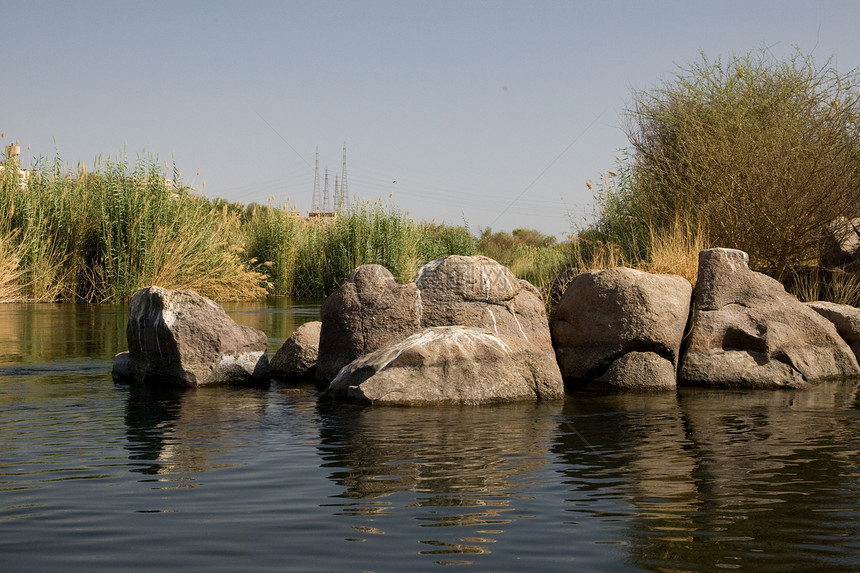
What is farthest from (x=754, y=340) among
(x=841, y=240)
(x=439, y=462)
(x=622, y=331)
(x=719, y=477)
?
(x=439, y=462)

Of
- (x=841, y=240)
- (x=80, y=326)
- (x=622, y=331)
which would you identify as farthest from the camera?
(x=80, y=326)

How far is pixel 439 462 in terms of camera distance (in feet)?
18.0

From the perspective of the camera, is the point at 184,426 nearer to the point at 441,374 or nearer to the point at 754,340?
the point at 441,374

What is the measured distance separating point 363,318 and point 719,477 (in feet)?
15.3

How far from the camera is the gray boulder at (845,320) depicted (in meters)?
10.1

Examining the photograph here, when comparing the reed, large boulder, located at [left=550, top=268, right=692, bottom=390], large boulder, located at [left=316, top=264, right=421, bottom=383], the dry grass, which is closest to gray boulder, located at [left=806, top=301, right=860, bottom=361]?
the dry grass

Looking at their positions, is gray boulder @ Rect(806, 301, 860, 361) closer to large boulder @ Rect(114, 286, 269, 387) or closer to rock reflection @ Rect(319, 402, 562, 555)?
rock reflection @ Rect(319, 402, 562, 555)

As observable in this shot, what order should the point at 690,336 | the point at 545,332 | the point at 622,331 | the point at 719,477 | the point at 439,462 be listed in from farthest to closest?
the point at 690,336, the point at 622,331, the point at 545,332, the point at 439,462, the point at 719,477

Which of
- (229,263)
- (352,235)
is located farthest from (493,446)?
(352,235)

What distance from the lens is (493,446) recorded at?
5.98m

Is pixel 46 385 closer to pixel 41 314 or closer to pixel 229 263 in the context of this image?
pixel 41 314

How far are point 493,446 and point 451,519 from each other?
5.88 feet

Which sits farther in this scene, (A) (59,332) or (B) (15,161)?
(B) (15,161)

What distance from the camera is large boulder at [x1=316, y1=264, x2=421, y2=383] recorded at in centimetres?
900
